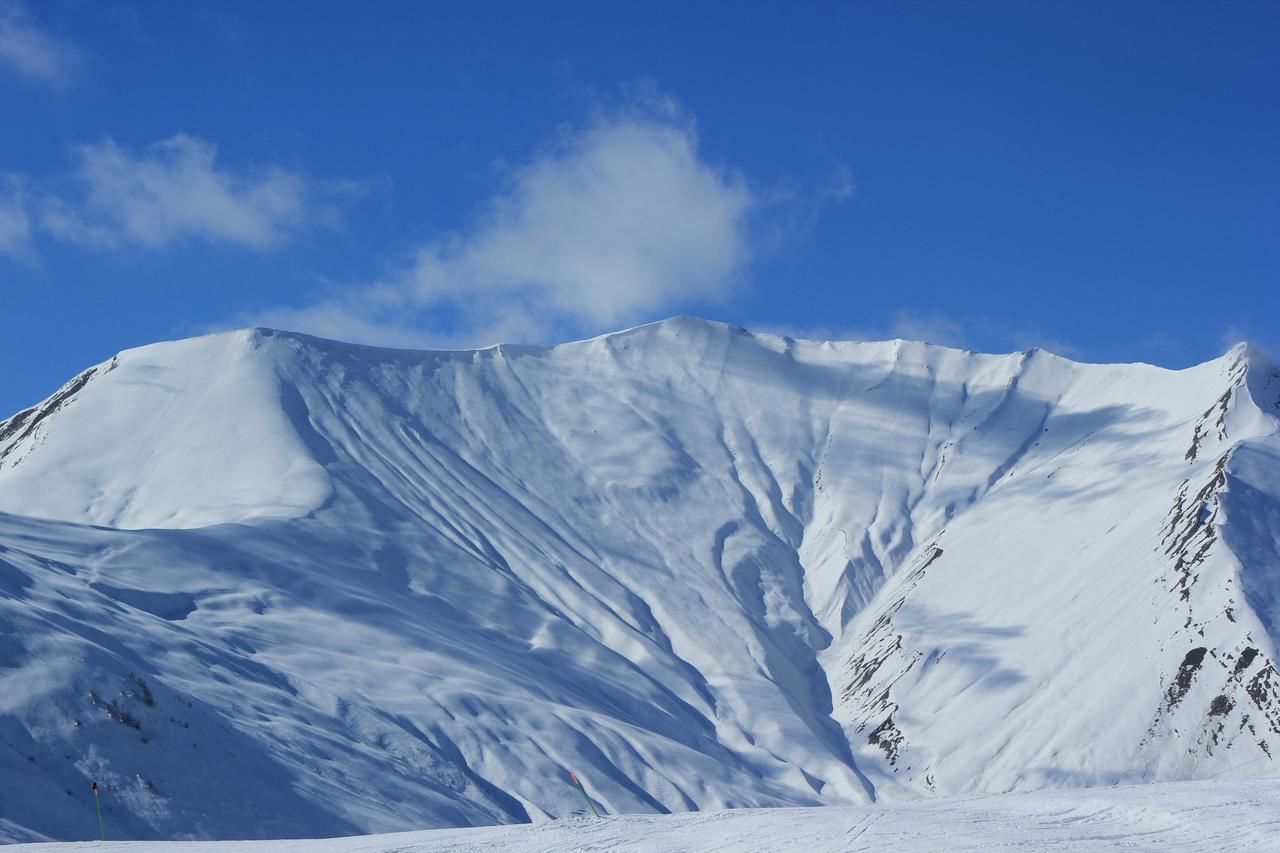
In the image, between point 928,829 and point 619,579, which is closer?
point 928,829

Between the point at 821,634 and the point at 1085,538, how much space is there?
21185 millimetres

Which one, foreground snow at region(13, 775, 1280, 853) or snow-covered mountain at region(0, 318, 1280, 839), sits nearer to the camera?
foreground snow at region(13, 775, 1280, 853)

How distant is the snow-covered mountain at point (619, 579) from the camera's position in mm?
50875

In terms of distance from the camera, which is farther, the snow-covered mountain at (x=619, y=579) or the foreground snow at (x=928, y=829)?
the snow-covered mountain at (x=619, y=579)

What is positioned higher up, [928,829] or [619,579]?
[619,579]

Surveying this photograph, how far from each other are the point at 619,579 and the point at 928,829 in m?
83.7

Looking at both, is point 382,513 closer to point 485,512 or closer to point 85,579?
point 485,512

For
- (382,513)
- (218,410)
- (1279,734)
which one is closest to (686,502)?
(382,513)

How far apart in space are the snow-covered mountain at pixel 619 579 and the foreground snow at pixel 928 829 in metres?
17.1

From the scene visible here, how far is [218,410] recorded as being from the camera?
10875 cm

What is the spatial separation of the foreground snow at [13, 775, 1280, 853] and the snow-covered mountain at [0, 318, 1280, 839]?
56.3 ft

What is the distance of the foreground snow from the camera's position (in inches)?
813

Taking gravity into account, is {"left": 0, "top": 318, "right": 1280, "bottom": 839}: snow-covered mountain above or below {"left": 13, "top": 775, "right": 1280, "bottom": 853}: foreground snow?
above

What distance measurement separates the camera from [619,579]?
10525 cm
